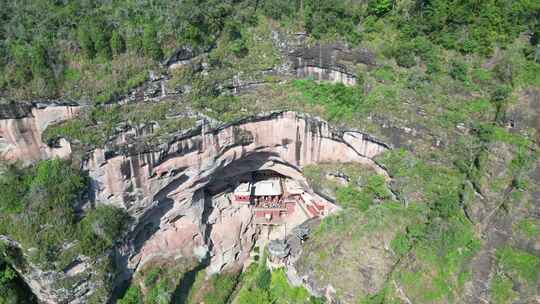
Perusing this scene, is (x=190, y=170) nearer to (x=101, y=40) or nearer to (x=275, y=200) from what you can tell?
(x=275, y=200)

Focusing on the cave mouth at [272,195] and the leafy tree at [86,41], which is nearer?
the leafy tree at [86,41]

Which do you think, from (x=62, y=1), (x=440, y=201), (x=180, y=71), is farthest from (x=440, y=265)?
(x=62, y=1)

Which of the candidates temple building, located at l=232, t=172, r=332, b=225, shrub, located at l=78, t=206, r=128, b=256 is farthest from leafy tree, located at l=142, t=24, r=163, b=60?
temple building, located at l=232, t=172, r=332, b=225

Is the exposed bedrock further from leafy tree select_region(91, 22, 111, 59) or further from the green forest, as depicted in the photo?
leafy tree select_region(91, 22, 111, 59)

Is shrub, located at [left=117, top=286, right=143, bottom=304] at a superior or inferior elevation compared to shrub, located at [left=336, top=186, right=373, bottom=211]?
inferior

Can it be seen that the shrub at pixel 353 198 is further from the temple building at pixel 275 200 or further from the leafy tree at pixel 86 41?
the leafy tree at pixel 86 41

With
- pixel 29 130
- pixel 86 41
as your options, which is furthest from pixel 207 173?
pixel 86 41

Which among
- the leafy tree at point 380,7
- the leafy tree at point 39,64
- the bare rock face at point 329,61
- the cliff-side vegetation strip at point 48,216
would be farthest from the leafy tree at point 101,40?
the leafy tree at point 380,7
